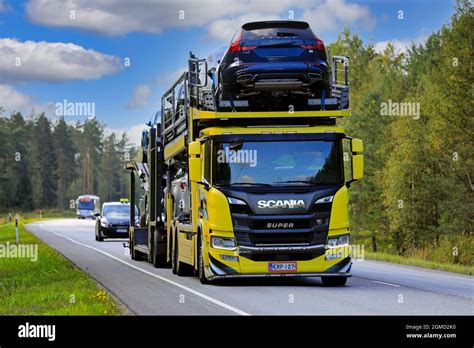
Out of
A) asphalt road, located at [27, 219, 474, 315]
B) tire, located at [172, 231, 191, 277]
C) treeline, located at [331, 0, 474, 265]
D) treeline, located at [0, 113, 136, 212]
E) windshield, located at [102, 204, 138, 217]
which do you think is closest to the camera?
asphalt road, located at [27, 219, 474, 315]

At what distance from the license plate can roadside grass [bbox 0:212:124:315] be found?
2.97 meters

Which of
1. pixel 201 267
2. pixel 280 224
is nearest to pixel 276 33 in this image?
pixel 280 224

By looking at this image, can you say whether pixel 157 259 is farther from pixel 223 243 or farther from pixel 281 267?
pixel 281 267

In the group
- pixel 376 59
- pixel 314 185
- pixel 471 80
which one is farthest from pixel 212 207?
pixel 376 59

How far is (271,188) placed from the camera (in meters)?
17.9

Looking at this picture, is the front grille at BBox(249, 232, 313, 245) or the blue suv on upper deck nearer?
the front grille at BBox(249, 232, 313, 245)

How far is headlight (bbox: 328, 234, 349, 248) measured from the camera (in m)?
17.9

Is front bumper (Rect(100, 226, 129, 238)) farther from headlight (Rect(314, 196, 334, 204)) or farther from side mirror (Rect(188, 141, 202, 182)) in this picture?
headlight (Rect(314, 196, 334, 204))

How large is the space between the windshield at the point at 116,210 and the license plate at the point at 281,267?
1086 inches

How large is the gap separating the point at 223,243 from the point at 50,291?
10.6ft

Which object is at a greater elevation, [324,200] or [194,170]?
[194,170]
